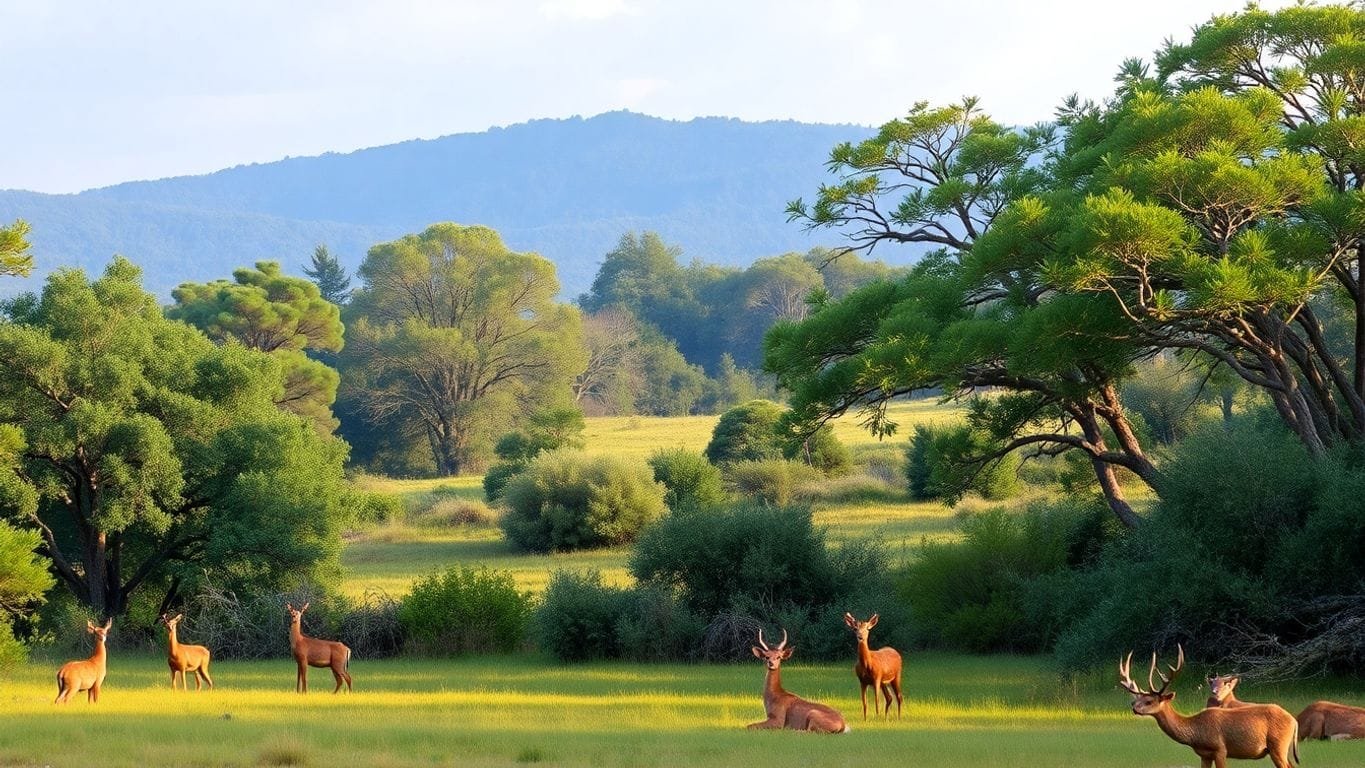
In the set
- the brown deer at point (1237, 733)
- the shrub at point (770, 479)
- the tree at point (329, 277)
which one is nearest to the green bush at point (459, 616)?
the brown deer at point (1237, 733)

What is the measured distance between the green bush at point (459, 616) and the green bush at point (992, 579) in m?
6.43

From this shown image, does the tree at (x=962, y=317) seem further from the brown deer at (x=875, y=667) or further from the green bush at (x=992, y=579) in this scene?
the brown deer at (x=875, y=667)

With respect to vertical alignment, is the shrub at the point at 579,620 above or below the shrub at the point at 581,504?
below

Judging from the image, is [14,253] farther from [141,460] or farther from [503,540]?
[503,540]

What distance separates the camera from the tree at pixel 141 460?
25688mm

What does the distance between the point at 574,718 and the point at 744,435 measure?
1514 inches

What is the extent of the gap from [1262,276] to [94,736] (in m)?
13.3

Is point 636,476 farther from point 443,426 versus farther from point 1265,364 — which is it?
point 443,426

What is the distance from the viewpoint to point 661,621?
24.2m

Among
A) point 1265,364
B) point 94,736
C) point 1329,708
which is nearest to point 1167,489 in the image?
point 1265,364

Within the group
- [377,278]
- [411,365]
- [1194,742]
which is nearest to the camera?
→ [1194,742]

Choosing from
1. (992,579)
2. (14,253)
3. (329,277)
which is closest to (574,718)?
(992,579)

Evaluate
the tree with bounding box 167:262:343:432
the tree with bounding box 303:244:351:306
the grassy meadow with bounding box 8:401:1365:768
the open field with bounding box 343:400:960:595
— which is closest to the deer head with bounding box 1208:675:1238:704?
the grassy meadow with bounding box 8:401:1365:768

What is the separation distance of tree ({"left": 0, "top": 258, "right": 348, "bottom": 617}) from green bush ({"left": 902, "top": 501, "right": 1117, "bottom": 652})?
9.88 meters
